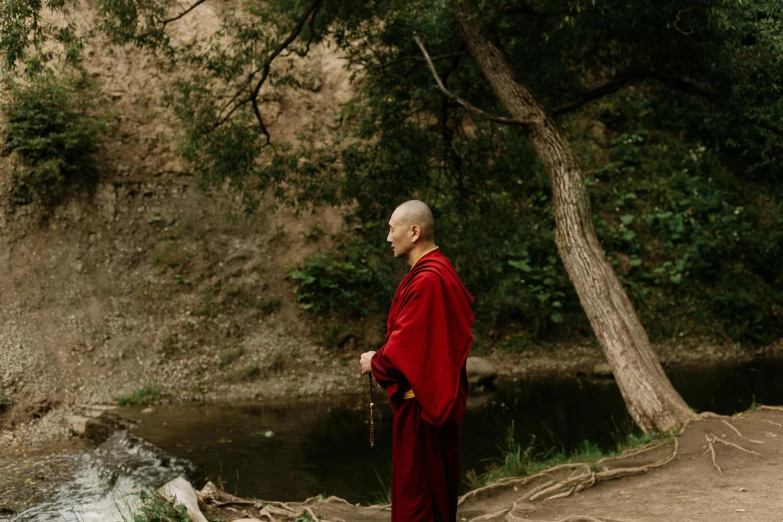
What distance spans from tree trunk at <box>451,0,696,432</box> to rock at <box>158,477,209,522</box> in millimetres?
4865

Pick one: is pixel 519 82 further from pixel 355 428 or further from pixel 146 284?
pixel 146 284

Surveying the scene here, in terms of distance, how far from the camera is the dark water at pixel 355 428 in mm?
9305

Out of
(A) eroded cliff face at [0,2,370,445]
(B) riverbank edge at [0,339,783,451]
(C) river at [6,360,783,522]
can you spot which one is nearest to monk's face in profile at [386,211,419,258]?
(C) river at [6,360,783,522]

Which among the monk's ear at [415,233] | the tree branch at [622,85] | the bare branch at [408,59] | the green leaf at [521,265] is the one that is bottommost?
the monk's ear at [415,233]

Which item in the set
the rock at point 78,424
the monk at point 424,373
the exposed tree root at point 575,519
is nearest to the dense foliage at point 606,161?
the monk at point 424,373

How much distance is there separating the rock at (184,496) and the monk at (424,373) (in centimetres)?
165

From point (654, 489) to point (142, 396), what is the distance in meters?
8.60

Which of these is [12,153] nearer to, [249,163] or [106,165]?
[106,165]

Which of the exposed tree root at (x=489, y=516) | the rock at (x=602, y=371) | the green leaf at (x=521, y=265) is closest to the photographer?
the exposed tree root at (x=489, y=516)

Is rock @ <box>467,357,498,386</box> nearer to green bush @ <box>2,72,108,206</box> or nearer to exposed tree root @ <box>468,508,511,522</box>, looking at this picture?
exposed tree root @ <box>468,508,511,522</box>

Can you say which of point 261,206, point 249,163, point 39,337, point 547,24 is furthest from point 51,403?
point 547,24

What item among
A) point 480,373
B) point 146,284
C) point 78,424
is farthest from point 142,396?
point 480,373

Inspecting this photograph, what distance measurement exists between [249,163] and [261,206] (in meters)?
4.64

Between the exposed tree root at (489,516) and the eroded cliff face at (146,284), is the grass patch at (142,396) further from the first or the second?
the exposed tree root at (489,516)
